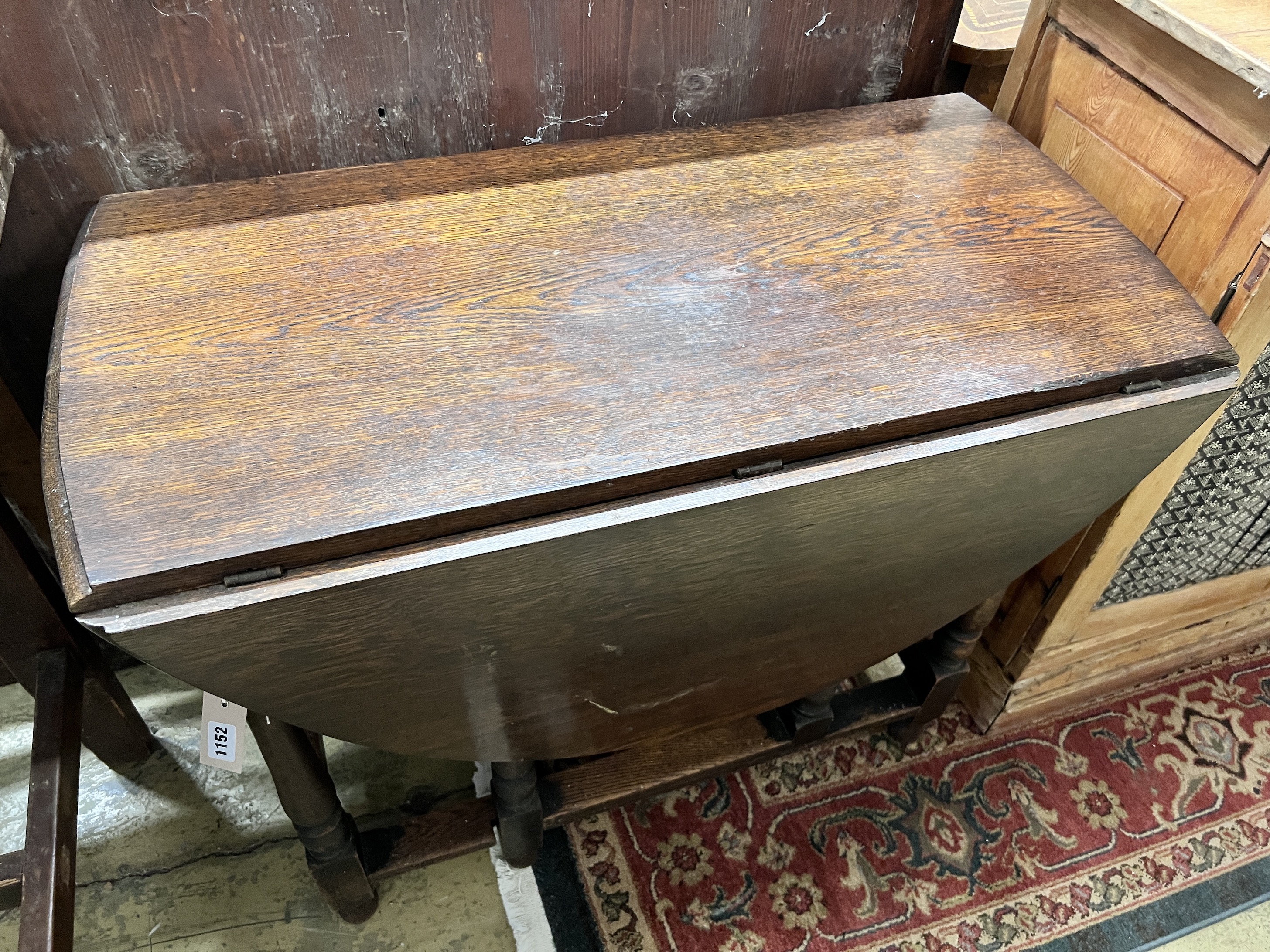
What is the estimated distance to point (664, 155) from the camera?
0.97m

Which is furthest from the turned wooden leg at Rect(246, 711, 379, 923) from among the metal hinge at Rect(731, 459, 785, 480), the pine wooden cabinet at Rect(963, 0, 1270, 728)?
the pine wooden cabinet at Rect(963, 0, 1270, 728)

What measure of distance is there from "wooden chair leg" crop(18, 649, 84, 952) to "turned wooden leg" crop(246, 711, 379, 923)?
227mm

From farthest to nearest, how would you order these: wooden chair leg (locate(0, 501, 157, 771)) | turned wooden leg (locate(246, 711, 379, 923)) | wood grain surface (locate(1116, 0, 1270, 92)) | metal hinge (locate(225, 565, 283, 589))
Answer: wooden chair leg (locate(0, 501, 157, 771))
turned wooden leg (locate(246, 711, 379, 923))
wood grain surface (locate(1116, 0, 1270, 92))
metal hinge (locate(225, 565, 283, 589))

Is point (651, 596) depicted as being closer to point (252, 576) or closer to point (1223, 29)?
point (252, 576)

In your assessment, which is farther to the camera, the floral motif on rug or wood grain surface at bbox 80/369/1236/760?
the floral motif on rug

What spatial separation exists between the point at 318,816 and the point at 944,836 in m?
0.86

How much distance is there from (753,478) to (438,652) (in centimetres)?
29

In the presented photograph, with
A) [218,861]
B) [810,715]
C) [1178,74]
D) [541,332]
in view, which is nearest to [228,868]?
[218,861]

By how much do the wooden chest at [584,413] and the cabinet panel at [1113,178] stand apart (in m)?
0.09

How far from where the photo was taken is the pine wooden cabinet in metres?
→ 0.84

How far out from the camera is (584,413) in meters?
0.72

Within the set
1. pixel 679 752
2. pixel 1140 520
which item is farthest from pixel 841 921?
pixel 1140 520

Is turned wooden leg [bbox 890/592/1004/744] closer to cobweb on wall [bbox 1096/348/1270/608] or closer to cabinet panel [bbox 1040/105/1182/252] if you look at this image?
cobweb on wall [bbox 1096/348/1270/608]

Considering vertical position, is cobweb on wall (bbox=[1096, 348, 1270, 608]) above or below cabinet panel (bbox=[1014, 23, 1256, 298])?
below
